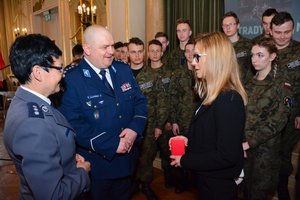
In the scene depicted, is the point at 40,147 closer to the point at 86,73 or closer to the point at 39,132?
the point at 39,132

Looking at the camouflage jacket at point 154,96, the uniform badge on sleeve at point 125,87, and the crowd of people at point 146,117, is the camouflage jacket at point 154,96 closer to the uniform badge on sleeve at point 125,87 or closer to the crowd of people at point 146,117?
the crowd of people at point 146,117

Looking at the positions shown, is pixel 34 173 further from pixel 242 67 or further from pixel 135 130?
pixel 242 67

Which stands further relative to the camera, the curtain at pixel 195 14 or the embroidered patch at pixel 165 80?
the curtain at pixel 195 14

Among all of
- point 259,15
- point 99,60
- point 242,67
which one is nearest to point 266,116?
point 242,67

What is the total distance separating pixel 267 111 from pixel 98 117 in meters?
1.28

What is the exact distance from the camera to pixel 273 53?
2.11 meters

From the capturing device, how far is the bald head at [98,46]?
169 centimetres

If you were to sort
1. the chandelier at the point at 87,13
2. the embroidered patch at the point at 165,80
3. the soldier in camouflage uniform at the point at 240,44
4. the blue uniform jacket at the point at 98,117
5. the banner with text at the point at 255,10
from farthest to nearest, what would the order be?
1. the chandelier at the point at 87,13
2. the embroidered patch at the point at 165,80
3. the banner with text at the point at 255,10
4. the soldier in camouflage uniform at the point at 240,44
5. the blue uniform jacket at the point at 98,117

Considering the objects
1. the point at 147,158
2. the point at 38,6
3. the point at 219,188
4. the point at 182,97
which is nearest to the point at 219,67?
the point at 219,188

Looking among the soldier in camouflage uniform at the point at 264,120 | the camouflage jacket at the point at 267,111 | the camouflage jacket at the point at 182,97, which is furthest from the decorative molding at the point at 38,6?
the camouflage jacket at the point at 267,111

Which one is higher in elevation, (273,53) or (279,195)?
(273,53)

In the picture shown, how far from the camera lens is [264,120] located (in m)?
2.03

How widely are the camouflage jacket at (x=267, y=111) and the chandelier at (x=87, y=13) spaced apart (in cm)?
415

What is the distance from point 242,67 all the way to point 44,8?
20.7ft
